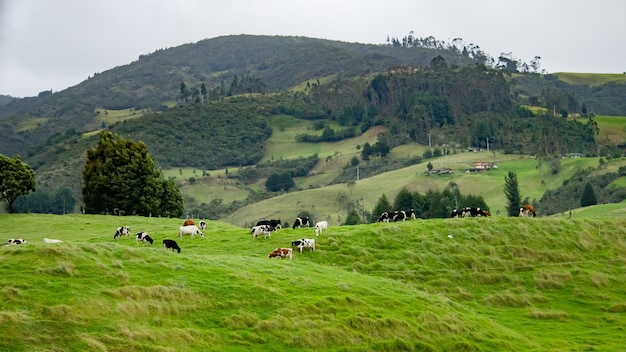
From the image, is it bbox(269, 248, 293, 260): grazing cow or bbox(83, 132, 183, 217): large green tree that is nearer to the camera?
bbox(269, 248, 293, 260): grazing cow

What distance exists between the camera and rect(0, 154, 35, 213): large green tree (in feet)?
220

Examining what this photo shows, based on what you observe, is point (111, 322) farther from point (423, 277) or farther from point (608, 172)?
point (608, 172)

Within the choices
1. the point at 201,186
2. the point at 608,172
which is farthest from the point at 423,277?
the point at 201,186

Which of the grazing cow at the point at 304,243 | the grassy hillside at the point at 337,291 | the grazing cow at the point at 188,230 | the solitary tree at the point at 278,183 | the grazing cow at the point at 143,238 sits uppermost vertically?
the solitary tree at the point at 278,183

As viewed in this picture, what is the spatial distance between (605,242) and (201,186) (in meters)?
148

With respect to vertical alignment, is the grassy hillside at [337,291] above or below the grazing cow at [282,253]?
below

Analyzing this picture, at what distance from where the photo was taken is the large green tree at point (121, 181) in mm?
71938

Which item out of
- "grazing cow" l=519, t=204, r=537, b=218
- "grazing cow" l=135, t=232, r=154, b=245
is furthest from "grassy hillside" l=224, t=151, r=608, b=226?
"grazing cow" l=135, t=232, r=154, b=245

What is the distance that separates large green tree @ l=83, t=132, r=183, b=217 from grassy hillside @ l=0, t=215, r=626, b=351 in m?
17.7

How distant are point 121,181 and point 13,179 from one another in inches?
380

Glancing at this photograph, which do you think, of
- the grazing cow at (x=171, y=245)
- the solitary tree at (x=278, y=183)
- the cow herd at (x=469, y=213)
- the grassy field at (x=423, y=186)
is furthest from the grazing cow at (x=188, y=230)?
the solitary tree at (x=278, y=183)

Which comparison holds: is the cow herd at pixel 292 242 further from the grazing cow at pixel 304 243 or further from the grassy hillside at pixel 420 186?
the grassy hillside at pixel 420 186

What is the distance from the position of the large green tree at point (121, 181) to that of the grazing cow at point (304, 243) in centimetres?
3351

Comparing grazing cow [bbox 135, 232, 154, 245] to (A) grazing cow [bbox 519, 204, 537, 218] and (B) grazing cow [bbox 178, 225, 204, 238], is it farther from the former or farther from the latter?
(A) grazing cow [bbox 519, 204, 537, 218]
